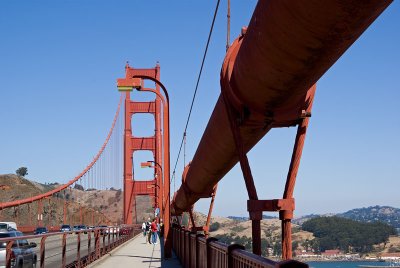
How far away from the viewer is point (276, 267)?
4.29 m

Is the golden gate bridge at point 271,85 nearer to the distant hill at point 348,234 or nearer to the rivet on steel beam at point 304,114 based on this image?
the rivet on steel beam at point 304,114

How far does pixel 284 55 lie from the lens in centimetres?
460

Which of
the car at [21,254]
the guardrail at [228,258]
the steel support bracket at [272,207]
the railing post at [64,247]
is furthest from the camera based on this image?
the railing post at [64,247]

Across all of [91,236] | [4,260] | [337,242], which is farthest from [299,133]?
[337,242]

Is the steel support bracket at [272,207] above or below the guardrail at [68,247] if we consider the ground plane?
above

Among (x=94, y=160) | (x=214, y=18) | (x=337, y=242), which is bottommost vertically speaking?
(x=337, y=242)

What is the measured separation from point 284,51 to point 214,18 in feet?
15.3

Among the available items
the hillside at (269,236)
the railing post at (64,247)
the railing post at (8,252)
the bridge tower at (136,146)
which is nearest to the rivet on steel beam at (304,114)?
the hillside at (269,236)

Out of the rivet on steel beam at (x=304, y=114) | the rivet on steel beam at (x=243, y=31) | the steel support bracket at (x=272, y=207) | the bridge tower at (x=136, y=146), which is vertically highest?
the bridge tower at (x=136, y=146)

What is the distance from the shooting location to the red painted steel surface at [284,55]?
388 cm

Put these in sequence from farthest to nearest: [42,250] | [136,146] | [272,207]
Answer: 1. [136,146]
2. [42,250]
3. [272,207]

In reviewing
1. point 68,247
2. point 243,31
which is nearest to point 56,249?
point 68,247

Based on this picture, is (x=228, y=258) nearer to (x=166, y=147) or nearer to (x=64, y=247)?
Result: (x=64, y=247)

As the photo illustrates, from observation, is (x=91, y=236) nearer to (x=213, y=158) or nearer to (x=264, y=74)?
(x=213, y=158)
